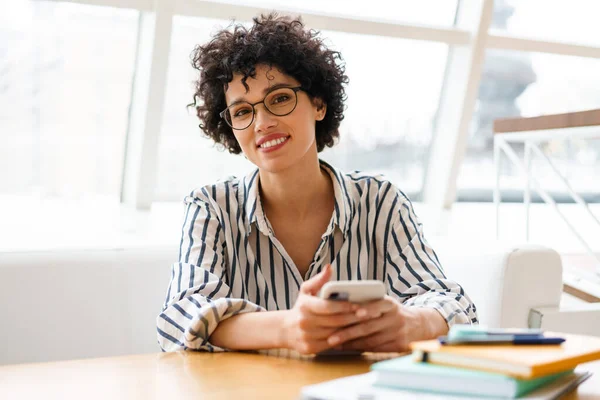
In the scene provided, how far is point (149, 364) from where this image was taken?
50.8 inches

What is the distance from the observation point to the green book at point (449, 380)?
3.09 ft

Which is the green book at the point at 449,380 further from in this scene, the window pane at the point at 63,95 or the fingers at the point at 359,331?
the window pane at the point at 63,95

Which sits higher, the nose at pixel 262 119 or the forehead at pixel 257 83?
the forehead at pixel 257 83

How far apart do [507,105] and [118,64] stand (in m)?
2.37

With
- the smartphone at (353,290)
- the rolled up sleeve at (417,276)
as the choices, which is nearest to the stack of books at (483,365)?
the smartphone at (353,290)

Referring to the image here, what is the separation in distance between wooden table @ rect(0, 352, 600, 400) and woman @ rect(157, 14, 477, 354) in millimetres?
302

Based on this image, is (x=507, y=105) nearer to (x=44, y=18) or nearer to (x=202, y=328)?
(x=44, y=18)

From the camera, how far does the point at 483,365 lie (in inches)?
37.6

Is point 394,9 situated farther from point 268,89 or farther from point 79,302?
point 79,302

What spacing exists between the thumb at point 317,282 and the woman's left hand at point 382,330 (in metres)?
0.08

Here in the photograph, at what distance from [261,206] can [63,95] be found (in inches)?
76.7

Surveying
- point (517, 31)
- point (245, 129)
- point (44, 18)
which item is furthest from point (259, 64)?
point (517, 31)

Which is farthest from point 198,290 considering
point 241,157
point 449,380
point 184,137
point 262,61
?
point 241,157

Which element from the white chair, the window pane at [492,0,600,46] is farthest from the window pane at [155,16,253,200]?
the window pane at [492,0,600,46]
